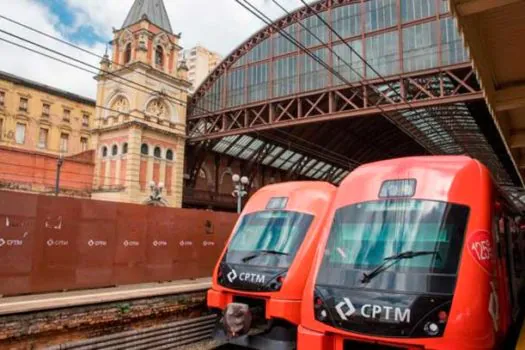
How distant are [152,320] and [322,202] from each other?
162 inches

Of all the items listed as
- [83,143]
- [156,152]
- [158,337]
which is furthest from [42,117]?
[158,337]

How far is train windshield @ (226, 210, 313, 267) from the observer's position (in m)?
7.79

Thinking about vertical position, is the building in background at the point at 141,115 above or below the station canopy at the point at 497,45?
above

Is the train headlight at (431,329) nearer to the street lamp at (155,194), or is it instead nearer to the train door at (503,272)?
the train door at (503,272)

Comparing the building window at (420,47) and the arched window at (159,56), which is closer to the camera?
the building window at (420,47)

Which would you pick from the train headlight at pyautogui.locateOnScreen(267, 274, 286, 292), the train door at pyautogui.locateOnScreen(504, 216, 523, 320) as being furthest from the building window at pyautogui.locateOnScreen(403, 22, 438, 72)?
the train headlight at pyautogui.locateOnScreen(267, 274, 286, 292)

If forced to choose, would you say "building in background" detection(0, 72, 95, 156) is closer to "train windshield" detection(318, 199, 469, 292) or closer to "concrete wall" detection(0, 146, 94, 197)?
"concrete wall" detection(0, 146, 94, 197)

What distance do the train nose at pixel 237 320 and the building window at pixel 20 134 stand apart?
45961mm

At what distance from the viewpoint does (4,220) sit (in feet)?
29.3

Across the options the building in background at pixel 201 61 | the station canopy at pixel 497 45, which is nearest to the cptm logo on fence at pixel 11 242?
the station canopy at pixel 497 45

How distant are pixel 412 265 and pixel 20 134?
49.3 m

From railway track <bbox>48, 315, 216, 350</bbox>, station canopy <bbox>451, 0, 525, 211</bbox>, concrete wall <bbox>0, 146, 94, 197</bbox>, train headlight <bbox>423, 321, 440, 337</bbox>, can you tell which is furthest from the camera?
concrete wall <bbox>0, 146, 94, 197</bbox>

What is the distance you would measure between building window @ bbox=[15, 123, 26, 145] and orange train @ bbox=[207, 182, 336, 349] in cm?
4434

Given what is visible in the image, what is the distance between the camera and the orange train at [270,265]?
713cm
